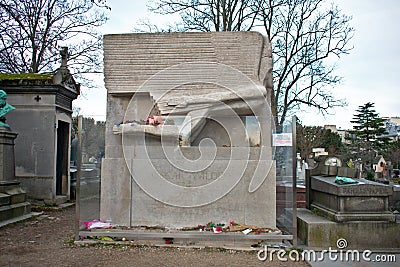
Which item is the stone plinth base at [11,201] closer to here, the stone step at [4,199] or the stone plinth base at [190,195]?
the stone step at [4,199]

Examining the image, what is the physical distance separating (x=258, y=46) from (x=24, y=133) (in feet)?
24.7

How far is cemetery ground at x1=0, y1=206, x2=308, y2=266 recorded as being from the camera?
4730mm

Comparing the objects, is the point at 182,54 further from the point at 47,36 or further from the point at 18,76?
the point at 47,36

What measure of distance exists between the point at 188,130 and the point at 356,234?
10.2 feet

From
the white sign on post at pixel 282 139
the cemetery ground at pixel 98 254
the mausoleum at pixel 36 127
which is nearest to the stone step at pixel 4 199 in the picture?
the cemetery ground at pixel 98 254

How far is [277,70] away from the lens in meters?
15.8

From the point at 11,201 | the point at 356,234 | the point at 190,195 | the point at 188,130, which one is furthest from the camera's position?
the point at 11,201


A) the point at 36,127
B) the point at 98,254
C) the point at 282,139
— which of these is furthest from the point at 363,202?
the point at 36,127

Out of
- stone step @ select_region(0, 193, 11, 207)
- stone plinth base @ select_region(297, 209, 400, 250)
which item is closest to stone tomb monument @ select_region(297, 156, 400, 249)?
stone plinth base @ select_region(297, 209, 400, 250)

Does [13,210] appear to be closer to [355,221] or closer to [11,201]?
[11,201]

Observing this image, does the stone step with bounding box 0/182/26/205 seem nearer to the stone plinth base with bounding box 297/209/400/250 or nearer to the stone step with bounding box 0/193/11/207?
the stone step with bounding box 0/193/11/207

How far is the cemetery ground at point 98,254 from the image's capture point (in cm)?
473

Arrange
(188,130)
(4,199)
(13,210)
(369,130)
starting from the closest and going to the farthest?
(188,130) → (4,199) → (13,210) → (369,130)

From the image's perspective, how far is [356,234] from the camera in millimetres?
5605
